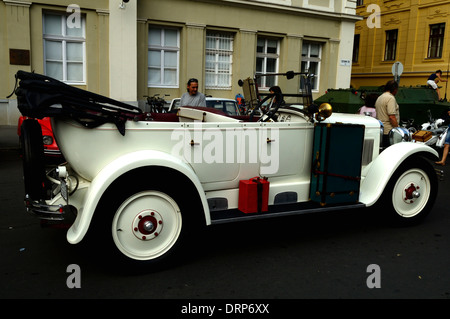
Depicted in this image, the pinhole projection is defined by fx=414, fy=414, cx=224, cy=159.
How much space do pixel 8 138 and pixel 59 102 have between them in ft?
31.2

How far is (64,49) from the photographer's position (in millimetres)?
14195

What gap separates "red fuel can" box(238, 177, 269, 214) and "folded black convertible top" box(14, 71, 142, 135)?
4.32 ft

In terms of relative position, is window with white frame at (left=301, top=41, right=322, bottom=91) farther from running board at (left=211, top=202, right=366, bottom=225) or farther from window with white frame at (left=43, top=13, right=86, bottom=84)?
running board at (left=211, top=202, right=366, bottom=225)

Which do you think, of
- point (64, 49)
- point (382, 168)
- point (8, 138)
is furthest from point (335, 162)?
point (64, 49)

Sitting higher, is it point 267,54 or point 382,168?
point 267,54

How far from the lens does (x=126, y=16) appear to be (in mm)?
14281

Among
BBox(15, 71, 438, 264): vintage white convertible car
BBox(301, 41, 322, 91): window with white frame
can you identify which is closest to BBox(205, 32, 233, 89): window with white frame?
BBox(301, 41, 322, 91): window with white frame

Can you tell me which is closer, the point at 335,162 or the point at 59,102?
the point at 59,102

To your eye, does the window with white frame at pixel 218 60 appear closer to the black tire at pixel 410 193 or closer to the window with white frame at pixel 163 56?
the window with white frame at pixel 163 56

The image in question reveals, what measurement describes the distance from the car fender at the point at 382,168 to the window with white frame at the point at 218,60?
1281cm

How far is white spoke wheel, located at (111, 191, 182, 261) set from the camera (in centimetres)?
354

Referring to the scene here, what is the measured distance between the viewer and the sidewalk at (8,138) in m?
10.7

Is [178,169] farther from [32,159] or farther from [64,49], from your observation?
[64,49]
